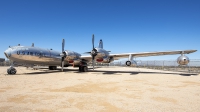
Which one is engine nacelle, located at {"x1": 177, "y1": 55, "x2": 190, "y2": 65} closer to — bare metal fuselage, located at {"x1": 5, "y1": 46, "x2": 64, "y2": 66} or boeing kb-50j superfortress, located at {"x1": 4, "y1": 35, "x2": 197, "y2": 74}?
boeing kb-50j superfortress, located at {"x1": 4, "y1": 35, "x2": 197, "y2": 74}

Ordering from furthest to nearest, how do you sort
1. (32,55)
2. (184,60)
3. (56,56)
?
(56,56), (32,55), (184,60)

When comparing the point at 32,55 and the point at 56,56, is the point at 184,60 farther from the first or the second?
the point at 32,55

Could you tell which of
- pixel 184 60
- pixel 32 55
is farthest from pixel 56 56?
pixel 184 60

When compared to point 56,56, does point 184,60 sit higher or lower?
lower

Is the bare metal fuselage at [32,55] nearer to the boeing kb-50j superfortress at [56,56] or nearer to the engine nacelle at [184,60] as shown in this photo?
the boeing kb-50j superfortress at [56,56]

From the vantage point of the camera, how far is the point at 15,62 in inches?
701

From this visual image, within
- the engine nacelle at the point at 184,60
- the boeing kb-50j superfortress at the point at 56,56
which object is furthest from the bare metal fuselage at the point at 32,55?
the engine nacelle at the point at 184,60

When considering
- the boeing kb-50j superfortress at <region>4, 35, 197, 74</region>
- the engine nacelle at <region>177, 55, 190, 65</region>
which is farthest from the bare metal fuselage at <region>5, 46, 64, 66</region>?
the engine nacelle at <region>177, 55, 190, 65</region>

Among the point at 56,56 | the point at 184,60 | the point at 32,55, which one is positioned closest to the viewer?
the point at 184,60

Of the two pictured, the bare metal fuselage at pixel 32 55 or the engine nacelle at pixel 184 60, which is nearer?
the bare metal fuselage at pixel 32 55

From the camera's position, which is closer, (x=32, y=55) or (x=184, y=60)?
(x=184, y=60)

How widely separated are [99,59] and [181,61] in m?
11.4

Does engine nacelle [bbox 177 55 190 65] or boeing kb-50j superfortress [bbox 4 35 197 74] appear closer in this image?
boeing kb-50j superfortress [bbox 4 35 197 74]

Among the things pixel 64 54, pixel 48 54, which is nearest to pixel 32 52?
pixel 48 54
